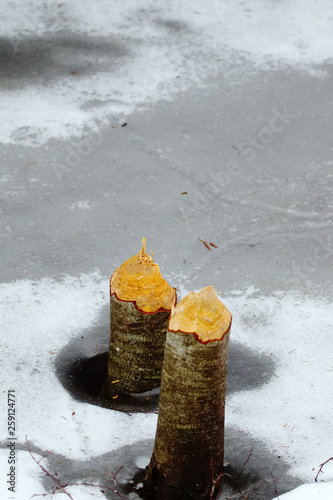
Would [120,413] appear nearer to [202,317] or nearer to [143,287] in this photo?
[143,287]

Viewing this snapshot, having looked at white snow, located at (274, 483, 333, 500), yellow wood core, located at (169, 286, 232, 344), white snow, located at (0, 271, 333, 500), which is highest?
yellow wood core, located at (169, 286, 232, 344)

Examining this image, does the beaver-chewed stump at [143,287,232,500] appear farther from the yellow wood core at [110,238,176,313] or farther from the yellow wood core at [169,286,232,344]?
the yellow wood core at [110,238,176,313]

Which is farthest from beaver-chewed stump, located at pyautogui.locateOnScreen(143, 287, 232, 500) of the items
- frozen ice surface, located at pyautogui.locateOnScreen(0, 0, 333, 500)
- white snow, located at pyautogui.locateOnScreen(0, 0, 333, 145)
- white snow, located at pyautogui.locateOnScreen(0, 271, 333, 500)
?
white snow, located at pyautogui.locateOnScreen(0, 0, 333, 145)

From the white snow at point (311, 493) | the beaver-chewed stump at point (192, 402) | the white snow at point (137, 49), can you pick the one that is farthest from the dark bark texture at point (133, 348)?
the white snow at point (137, 49)

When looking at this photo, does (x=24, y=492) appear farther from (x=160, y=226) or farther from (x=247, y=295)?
(x=160, y=226)

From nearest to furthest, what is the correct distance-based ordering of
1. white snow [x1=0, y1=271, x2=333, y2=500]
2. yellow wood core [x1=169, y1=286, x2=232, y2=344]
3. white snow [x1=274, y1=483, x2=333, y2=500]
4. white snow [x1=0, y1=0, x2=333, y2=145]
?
yellow wood core [x1=169, y1=286, x2=232, y2=344], white snow [x1=274, y1=483, x2=333, y2=500], white snow [x1=0, y1=271, x2=333, y2=500], white snow [x1=0, y1=0, x2=333, y2=145]

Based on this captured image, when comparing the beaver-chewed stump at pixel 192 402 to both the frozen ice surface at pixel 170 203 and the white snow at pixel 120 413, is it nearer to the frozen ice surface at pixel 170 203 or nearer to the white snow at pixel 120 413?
the frozen ice surface at pixel 170 203
